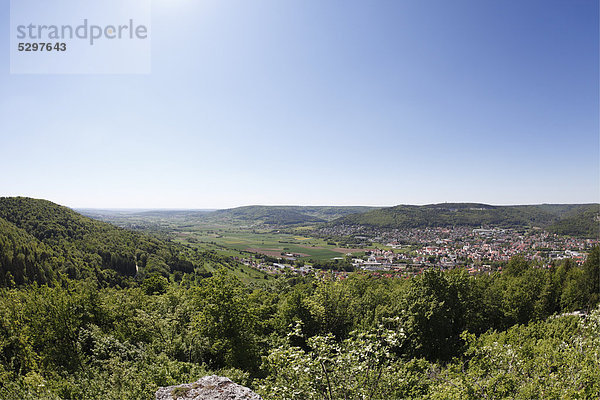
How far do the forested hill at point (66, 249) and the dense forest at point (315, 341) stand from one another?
182 feet

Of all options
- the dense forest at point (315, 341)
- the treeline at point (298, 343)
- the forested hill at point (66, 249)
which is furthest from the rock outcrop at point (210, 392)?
Result: the forested hill at point (66, 249)

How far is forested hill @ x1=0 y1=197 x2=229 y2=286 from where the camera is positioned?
67.1 metres

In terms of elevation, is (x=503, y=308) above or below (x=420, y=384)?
below

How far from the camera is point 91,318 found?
1714 cm

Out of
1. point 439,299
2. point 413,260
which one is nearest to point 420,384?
point 439,299

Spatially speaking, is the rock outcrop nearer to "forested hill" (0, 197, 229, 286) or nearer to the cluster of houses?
"forested hill" (0, 197, 229, 286)

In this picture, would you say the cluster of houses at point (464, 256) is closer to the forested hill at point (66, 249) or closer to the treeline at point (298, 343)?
the forested hill at point (66, 249)

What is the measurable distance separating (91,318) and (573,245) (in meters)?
232

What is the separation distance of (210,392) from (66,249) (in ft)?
357

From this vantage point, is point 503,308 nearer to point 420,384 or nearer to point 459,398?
point 420,384

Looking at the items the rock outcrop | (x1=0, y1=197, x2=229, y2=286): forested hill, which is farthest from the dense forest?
(x1=0, y1=197, x2=229, y2=286): forested hill

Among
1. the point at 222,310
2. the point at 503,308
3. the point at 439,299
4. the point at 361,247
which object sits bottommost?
the point at 361,247

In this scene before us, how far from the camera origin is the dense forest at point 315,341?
7.81 meters

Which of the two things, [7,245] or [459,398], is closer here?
[459,398]
